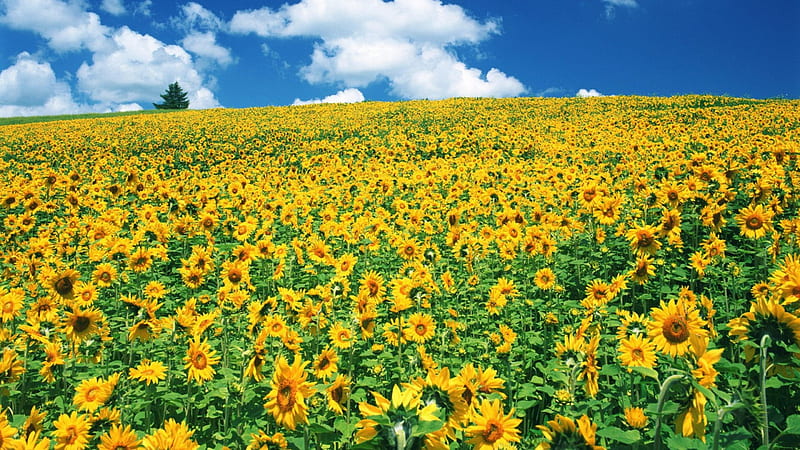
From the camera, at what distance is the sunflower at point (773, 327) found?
1.77 meters

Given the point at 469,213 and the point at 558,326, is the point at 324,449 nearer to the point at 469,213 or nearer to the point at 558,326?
the point at 558,326

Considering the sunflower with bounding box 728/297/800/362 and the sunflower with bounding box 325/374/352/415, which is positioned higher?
the sunflower with bounding box 728/297/800/362

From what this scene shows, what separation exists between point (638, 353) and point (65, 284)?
14.3 ft

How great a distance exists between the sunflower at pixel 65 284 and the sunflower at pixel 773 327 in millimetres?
4525

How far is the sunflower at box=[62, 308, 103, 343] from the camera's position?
10.7ft

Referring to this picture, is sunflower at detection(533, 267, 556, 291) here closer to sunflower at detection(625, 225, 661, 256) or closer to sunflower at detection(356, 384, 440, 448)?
sunflower at detection(625, 225, 661, 256)

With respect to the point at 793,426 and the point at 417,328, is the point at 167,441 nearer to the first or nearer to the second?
the point at 417,328

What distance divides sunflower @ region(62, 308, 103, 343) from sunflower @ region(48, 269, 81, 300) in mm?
307

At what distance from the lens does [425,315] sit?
11.9 ft

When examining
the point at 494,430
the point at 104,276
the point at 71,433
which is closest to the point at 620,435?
the point at 494,430

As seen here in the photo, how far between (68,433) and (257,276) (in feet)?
13.2

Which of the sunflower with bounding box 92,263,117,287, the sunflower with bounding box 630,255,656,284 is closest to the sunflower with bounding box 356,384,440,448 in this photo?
the sunflower with bounding box 630,255,656,284

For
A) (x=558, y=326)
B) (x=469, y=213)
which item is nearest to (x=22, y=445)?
(x=558, y=326)

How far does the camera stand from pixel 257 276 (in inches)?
250
